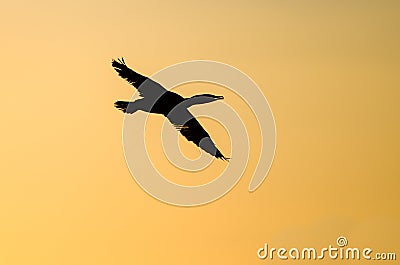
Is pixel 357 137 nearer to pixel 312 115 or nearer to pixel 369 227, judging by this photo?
pixel 312 115

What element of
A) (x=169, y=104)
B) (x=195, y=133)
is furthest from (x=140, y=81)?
(x=195, y=133)

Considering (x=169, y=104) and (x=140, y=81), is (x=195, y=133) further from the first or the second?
(x=140, y=81)

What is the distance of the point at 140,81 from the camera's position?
269 cm

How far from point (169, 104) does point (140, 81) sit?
17 centimetres

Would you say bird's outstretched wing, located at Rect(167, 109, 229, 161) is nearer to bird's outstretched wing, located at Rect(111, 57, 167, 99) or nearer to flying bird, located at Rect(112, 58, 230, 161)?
flying bird, located at Rect(112, 58, 230, 161)

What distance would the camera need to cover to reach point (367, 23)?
274 centimetres

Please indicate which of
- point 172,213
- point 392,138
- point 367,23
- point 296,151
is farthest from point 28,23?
point 392,138

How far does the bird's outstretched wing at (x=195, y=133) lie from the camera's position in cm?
270

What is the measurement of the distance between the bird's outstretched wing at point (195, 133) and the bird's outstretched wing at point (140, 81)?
0.13 meters

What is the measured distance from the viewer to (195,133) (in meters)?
2.70

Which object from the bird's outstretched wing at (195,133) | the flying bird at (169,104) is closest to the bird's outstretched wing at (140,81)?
the flying bird at (169,104)

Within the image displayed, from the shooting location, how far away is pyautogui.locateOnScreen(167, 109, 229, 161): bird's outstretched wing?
270 centimetres

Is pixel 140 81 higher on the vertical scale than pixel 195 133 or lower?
higher

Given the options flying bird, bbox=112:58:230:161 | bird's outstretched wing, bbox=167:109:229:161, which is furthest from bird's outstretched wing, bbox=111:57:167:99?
bird's outstretched wing, bbox=167:109:229:161
